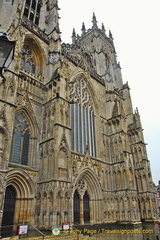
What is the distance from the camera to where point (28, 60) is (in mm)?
18094

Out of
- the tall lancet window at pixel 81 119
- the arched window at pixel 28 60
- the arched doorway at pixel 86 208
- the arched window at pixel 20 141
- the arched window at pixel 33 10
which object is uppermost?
the arched window at pixel 33 10

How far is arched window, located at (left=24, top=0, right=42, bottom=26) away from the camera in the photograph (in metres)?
22.2

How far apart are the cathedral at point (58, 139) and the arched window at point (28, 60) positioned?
0.30 feet

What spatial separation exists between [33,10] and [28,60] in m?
8.98

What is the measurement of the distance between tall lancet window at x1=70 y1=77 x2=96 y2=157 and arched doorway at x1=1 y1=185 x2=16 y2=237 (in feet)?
22.0

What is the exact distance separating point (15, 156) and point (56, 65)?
30.4ft

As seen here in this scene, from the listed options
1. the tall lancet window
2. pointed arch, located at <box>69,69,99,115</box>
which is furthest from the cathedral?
the tall lancet window

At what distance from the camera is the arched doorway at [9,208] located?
11729mm

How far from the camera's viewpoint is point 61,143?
14.4 meters

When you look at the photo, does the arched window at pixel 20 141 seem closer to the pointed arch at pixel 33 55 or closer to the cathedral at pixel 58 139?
the cathedral at pixel 58 139

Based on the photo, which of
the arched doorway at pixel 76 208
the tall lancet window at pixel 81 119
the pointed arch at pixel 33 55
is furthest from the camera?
the tall lancet window at pixel 81 119

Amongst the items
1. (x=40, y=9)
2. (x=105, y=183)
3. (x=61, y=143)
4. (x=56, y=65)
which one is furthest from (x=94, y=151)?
(x=40, y=9)

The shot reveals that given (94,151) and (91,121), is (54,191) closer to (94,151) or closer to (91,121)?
(94,151)

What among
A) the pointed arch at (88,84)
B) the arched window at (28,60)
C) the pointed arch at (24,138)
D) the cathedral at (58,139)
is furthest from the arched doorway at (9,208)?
the pointed arch at (88,84)
